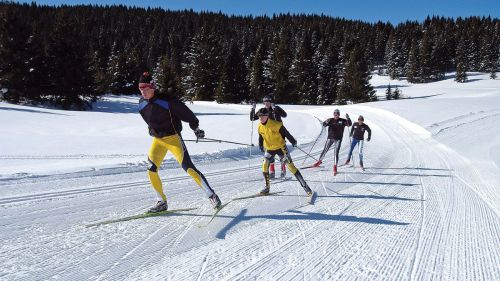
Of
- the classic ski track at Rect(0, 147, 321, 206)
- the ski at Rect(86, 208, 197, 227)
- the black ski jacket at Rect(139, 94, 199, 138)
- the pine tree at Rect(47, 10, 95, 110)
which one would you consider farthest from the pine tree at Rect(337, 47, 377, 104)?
the black ski jacket at Rect(139, 94, 199, 138)

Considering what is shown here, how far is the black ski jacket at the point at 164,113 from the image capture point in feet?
17.7

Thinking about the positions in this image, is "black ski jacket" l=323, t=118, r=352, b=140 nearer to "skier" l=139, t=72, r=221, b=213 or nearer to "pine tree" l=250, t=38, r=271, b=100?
"skier" l=139, t=72, r=221, b=213

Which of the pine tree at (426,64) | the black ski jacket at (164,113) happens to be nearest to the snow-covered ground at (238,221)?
the black ski jacket at (164,113)

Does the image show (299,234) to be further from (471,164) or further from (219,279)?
(471,164)

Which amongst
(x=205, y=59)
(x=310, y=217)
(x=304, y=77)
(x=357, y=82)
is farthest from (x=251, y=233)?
(x=304, y=77)

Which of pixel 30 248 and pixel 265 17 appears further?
pixel 265 17

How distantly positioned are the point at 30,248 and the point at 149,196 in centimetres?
270

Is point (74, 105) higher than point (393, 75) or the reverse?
the reverse

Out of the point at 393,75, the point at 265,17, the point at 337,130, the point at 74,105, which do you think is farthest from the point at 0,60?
the point at 265,17

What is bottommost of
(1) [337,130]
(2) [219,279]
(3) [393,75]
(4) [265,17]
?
(2) [219,279]

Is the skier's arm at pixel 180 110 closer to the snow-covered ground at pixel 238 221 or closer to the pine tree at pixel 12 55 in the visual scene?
the snow-covered ground at pixel 238 221

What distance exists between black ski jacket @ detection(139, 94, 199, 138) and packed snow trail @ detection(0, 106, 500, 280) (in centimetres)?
137

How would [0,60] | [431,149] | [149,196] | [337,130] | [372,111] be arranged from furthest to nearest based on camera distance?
1. [372,111]
2. [0,60]
3. [431,149]
4. [337,130]
5. [149,196]

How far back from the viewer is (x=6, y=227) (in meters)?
4.83
